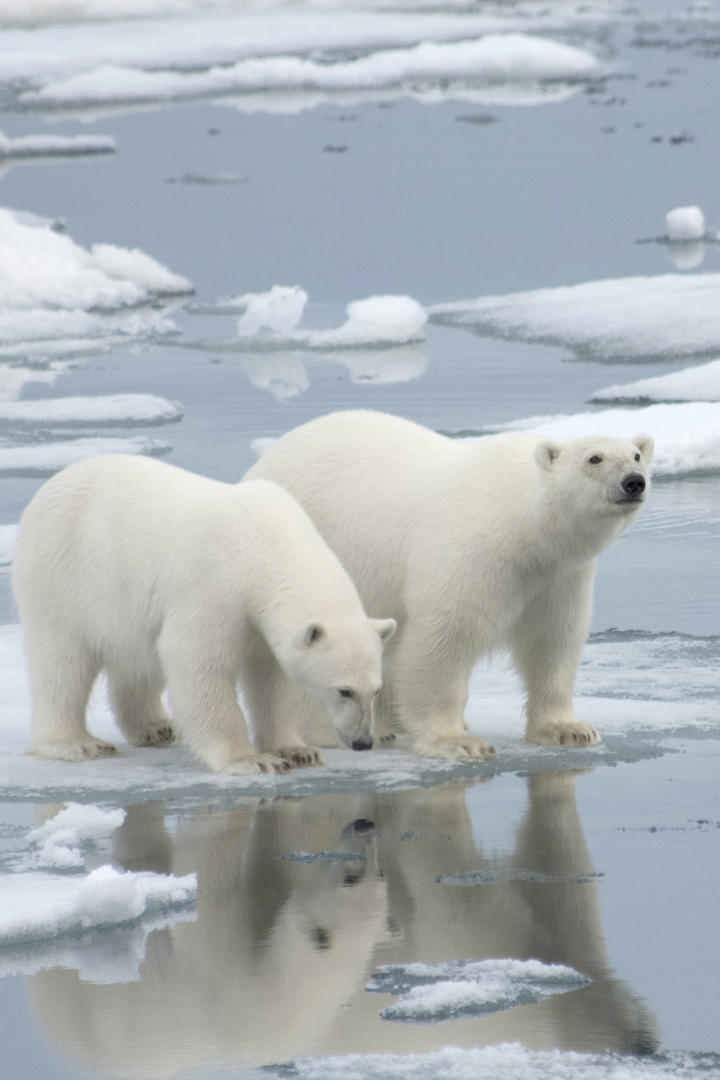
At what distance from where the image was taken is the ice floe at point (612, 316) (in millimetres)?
13992

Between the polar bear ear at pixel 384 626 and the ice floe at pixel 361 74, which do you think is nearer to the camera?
the polar bear ear at pixel 384 626

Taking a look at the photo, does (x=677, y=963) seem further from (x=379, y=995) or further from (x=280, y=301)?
(x=280, y=301)

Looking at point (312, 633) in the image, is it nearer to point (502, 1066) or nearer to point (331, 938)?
point (331, 938)

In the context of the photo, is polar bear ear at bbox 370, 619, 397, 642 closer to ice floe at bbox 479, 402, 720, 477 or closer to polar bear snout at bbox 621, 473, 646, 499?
polar bear snout at bbox 621, 473, 646, 499

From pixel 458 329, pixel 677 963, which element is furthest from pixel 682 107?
pixel 677 963

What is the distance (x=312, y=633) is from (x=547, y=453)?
0.96m

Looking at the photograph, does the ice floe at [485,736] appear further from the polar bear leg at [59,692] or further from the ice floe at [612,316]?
the ice floe at [612,316]

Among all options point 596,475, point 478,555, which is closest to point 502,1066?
point 596,475

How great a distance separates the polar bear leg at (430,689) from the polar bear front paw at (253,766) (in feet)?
1.68

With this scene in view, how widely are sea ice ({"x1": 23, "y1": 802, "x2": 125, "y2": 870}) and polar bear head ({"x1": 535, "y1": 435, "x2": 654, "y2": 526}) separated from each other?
1617 mm

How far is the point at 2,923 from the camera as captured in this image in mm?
4094

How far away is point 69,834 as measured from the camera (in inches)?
191

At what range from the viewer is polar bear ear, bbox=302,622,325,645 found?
534cm

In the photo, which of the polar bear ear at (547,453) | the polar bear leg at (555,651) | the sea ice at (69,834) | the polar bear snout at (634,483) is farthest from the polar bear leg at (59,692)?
the polar bear snout at (634,483)
